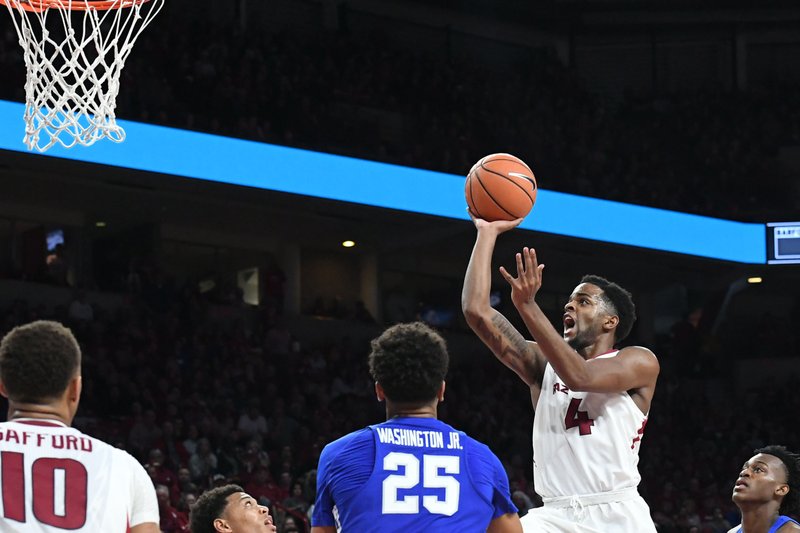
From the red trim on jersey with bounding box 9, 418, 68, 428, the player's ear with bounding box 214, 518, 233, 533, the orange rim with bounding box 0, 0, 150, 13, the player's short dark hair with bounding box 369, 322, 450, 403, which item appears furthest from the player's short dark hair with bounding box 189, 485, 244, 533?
the orange rim with bounding box 0, 0, 150, 13

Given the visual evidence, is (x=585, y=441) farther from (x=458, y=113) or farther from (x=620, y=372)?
(x=458, y=113)

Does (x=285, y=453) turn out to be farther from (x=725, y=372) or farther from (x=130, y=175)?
(x=725, y=372)

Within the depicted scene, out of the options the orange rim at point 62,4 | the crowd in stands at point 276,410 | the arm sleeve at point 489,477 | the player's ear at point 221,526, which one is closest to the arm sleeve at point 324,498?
the arm sleeve at point 489,477

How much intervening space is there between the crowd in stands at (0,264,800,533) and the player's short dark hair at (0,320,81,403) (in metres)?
6.97

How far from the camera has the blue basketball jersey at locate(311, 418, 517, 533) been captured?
3.20 meters

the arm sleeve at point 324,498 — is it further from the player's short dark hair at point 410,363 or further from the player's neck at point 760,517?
the player's neck at point 760,517

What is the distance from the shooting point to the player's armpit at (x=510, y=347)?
4582 millimetres

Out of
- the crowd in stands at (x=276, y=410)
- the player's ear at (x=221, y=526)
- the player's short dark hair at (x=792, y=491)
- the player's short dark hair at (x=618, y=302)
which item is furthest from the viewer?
the crowd in stands at (x=276, y=410)

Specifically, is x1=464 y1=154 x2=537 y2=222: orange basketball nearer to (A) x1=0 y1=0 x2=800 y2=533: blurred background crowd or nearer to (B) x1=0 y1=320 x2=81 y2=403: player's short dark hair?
(B) x1=0 y1=320 x2=81 y2=403: player's short dark hair

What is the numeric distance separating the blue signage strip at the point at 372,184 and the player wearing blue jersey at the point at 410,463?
30.4ft

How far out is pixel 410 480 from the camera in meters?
3.21

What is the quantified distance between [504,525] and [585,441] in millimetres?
1349

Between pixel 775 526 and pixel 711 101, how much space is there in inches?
623

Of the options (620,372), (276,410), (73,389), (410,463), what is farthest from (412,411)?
A: (276,410)
